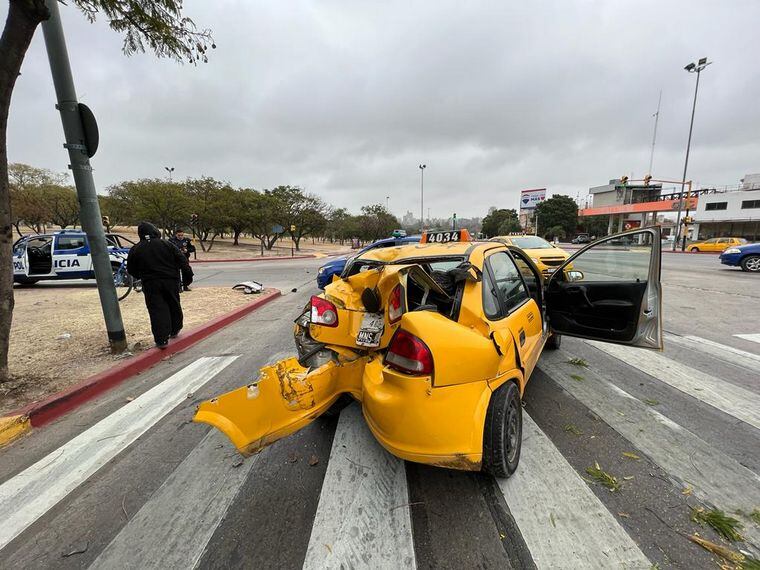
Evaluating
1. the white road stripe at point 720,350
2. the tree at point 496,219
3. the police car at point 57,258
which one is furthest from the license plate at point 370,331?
the tree at point 496,219

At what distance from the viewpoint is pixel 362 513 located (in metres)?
2.03

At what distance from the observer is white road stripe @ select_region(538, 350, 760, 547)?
6.87 feet

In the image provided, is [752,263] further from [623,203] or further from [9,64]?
[623,203]

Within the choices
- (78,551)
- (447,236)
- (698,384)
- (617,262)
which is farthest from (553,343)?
(78,551)

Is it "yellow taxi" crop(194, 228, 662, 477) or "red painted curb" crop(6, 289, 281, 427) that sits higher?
"yellow taxi" crop(194, 228, 662, 477)

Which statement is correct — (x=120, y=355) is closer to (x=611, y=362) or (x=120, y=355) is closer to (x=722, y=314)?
(x=611, y=362)

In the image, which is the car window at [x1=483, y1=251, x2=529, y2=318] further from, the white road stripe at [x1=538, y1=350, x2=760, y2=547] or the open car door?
the white road stripe at [x1=538, y1=350, x2=760, y2=547]

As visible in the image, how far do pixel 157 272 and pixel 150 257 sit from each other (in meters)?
0.22

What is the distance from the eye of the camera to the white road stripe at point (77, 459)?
213cm

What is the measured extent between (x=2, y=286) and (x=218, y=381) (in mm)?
2294

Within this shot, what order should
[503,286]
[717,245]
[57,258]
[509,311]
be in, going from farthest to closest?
[717,245], [57,258], [503,286], [509,311]

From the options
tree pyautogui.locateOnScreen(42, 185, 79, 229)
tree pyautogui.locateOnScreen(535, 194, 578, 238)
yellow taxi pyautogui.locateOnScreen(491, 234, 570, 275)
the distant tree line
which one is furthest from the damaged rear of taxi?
tree pyautogui.locateOnScreen(535, 194, 578, 238)

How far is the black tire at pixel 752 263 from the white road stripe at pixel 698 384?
44.9 ft

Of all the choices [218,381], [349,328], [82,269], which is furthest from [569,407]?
[82,269]
